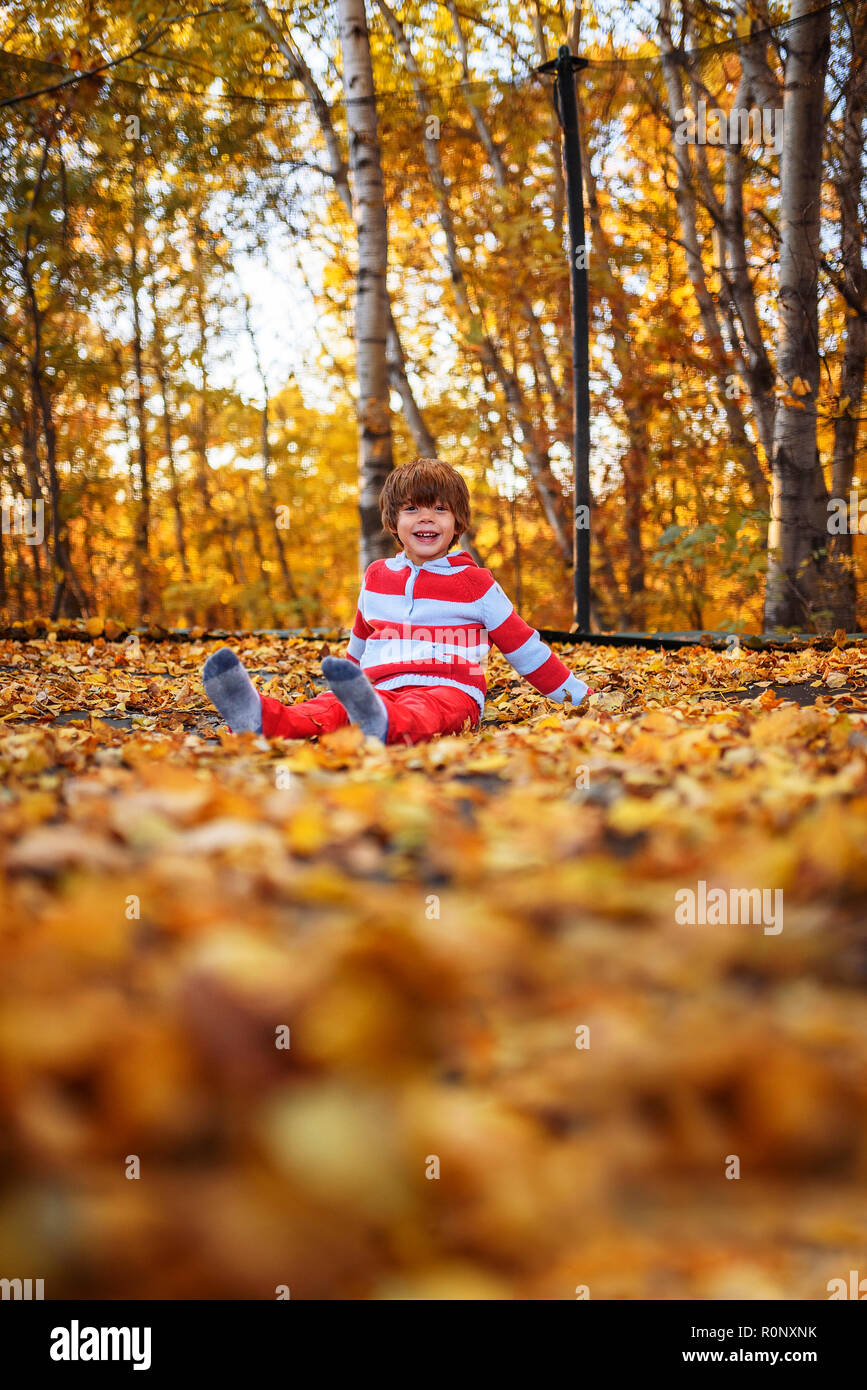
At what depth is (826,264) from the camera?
634 centimetres

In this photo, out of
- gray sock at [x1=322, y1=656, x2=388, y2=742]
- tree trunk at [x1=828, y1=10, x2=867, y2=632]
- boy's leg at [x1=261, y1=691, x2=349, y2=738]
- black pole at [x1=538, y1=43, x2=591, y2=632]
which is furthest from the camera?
tree trunk at [x1=828, y1=10, x2=867, y2=632]

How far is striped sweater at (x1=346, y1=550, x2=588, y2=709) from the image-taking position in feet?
8.46

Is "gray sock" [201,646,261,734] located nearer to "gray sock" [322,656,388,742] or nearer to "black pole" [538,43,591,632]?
"gray sock" [322,656,388,742]

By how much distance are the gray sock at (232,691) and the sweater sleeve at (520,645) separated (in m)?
0.85

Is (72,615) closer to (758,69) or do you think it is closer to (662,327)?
(662,327)

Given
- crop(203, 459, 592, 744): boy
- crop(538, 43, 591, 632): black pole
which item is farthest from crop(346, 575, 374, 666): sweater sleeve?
crop(538, 43, 591, 632): black pole

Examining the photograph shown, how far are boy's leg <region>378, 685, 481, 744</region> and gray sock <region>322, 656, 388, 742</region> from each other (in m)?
0.07

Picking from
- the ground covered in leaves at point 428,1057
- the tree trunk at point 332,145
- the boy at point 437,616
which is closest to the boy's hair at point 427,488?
the boy at point 437,616

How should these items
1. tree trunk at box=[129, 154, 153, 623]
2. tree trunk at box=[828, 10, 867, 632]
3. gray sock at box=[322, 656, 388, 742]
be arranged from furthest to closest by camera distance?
tree trunk at box=[129, 154, 153, 623]
tree trunk at box=[828, 10, 867, 632]
gray sock at box=[322, 656, 388, 742]

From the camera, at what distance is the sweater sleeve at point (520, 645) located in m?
2.64

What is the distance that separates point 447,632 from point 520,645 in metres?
0.23

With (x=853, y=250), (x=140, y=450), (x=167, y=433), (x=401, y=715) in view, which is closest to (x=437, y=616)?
(x=401, y=715)

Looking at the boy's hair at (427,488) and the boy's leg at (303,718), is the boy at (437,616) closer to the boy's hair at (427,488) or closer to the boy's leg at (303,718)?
the boy's hair at (427,488)
